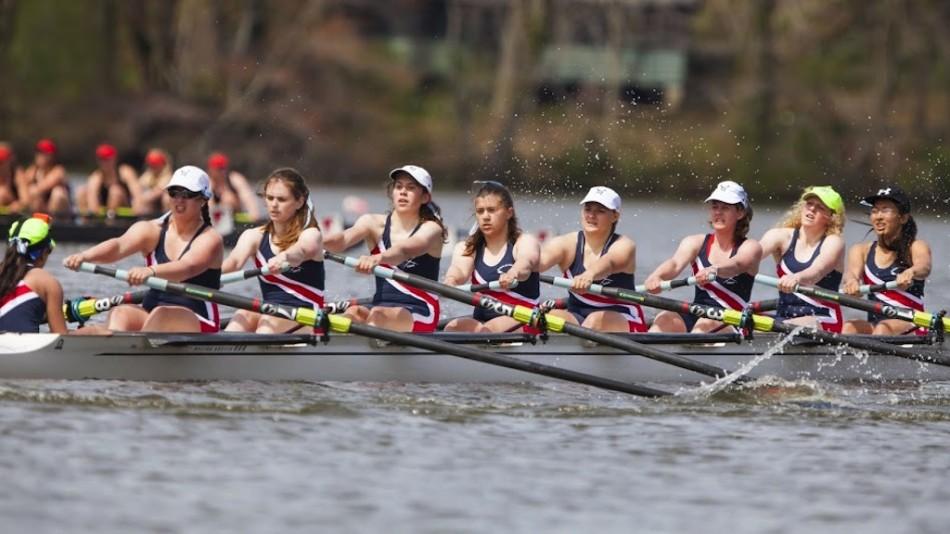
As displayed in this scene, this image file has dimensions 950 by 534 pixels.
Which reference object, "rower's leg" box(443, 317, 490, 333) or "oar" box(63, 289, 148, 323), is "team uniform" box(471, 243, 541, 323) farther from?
"oar" box(63, 289, 148, 323)

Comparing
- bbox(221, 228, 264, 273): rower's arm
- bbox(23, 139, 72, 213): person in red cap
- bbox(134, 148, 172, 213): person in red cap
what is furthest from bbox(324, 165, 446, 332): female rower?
bbox(23, 139, 72, 213): person in red cap

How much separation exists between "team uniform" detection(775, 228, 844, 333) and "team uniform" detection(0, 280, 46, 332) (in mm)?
5840

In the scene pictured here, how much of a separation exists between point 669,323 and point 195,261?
12.5 ft

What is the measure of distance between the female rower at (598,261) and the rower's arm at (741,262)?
71cm

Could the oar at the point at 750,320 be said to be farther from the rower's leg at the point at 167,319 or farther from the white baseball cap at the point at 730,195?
the rower's leg at the point at 167,319

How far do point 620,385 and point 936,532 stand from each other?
3.46m

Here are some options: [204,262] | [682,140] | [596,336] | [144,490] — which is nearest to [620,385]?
[596,336]

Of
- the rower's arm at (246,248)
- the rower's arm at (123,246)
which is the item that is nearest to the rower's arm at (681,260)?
the rower's arm at (246,248)

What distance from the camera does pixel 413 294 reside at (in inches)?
551

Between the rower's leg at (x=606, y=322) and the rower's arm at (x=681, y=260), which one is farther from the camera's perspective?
the rower's arm at (x=681, y=260)

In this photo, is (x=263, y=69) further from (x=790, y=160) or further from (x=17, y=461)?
(x=17, y=461)

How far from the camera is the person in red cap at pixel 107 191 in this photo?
2605cm

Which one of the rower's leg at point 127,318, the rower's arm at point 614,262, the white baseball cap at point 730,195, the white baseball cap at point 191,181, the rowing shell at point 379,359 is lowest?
the rowing shell at point 379,359

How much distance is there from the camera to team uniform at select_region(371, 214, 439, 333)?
13984mm
